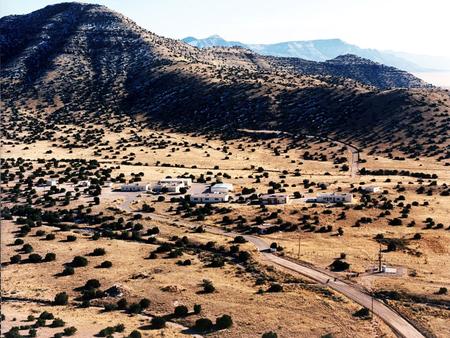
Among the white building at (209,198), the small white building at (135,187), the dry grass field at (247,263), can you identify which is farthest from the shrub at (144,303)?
the small white building at (135,187)

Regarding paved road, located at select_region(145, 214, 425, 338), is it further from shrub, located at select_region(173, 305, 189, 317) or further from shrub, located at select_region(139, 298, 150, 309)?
shrub, located at select_region(139, 298, 150, 309)

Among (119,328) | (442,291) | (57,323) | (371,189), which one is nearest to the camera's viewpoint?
(119,328)

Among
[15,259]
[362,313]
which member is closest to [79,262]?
[15,259]

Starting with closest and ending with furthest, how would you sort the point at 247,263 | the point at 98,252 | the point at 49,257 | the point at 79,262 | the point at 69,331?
1. the point at 69,331
2. the point at 247,263
3. the point at 79,262
4. the point at 49,257
5. the point at 98,252

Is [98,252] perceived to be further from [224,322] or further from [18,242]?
[224,322]

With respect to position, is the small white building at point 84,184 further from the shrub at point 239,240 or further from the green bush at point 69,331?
the green bush at point 69,331

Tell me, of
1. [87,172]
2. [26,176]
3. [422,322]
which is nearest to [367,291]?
[422,322]
